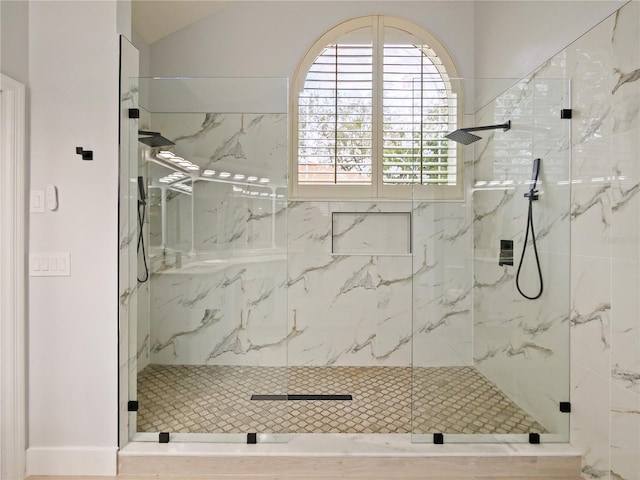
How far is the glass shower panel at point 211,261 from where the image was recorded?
2080 mm

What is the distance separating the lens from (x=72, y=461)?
197 cm

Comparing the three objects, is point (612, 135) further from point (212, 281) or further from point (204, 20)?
point (204, 20)

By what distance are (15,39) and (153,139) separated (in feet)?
2.46

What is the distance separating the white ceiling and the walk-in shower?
1180mm

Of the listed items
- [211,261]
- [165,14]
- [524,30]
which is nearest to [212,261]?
[211,261]

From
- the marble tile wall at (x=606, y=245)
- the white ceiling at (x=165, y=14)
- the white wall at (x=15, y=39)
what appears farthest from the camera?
the white ceiling at (x=165, y=14)

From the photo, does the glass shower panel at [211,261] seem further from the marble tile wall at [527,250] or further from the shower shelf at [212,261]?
the marble tile wall at [527,250]

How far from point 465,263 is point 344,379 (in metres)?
1.32

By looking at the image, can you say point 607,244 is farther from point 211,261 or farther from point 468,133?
point 211,261

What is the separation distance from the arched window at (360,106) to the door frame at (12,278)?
186cm

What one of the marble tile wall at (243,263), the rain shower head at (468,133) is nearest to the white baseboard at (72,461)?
the marble tile wall at (243,263)

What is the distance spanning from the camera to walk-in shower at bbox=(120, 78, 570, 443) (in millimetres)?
2070

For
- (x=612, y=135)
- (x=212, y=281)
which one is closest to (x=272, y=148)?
(x=212, y=281)

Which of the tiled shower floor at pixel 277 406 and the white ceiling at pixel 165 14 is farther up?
the white ceiling at pixel 165 14
